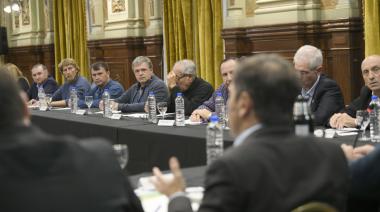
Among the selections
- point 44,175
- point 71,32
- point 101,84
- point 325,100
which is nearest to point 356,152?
point 44,175

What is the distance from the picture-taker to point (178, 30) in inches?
365

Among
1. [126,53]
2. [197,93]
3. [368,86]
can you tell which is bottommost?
[197,93]

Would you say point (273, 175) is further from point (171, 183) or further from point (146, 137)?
point (146, 137)

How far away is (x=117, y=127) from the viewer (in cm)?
505

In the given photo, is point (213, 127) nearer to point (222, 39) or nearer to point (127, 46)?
point (222, 39)

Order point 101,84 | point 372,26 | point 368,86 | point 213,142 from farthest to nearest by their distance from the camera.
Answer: point 101,84, point 372,26, point 368,86, point 213,142

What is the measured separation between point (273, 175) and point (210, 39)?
6960 mm

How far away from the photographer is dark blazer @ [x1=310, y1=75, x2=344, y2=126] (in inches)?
184

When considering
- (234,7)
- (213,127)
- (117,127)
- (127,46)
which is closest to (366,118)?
(213,127)

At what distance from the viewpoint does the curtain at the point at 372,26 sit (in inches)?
253

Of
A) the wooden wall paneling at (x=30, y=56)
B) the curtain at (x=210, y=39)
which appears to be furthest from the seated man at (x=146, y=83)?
the wooden wall paneling at (x=30, y=56)

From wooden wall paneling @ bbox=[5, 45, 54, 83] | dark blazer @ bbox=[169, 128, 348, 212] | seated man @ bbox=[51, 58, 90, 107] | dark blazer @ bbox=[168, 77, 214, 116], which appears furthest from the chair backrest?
wooden wall paneling @ bbox=[5, 45, 54, 83]

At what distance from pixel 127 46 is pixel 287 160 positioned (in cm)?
848

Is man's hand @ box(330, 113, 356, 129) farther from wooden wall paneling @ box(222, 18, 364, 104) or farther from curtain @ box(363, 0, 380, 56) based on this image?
wooden wall paneling @ box(222, 18, 364, 104)
